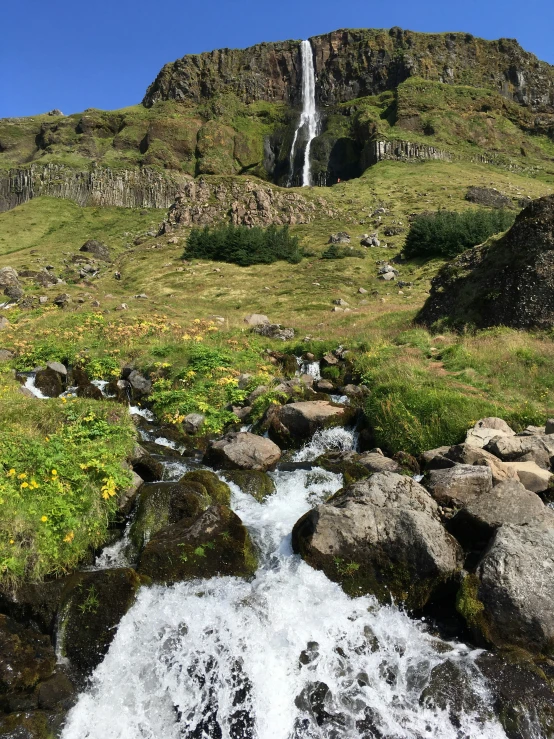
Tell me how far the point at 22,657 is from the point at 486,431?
11.1 m

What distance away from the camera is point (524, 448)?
1114cm

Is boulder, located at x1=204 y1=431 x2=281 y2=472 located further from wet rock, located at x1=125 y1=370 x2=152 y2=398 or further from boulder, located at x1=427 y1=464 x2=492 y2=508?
wet rock, located at x1=125 y1=370 x2=152 y2=398

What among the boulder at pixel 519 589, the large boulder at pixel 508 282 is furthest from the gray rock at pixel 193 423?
the large boulder at pixel 508 282

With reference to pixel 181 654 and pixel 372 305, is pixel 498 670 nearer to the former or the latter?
pixel 181 654

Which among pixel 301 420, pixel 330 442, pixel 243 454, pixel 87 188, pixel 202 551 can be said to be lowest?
pixel 330 442

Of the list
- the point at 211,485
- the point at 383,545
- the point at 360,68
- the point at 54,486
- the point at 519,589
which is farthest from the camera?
the point at 360,68

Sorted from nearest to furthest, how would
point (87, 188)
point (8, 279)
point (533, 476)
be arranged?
point (533, 476), point (8, 279), point (87, 188)

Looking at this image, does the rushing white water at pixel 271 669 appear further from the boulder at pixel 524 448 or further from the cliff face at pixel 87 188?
the cliff face at pixel 87 188

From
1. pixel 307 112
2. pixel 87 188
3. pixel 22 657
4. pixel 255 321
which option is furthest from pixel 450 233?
pixel 307 112

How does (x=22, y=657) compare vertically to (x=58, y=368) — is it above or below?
below

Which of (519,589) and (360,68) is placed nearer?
(519,589)

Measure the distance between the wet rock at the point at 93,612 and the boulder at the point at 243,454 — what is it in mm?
4981

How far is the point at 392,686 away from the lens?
6.51m

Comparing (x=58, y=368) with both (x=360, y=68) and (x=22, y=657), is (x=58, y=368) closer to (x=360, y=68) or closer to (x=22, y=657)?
(x=22, y=657)
